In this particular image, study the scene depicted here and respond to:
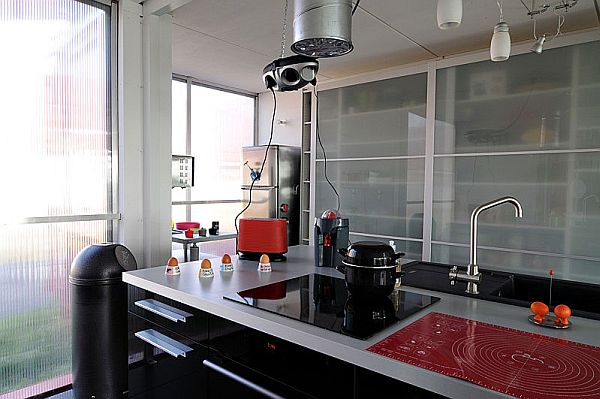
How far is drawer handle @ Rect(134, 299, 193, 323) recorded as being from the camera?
1479 mm

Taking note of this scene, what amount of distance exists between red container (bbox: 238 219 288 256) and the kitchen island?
0.36 ft

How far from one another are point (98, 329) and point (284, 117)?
11.3ft

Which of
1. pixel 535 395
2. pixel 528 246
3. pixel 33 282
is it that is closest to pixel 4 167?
pixel 33 282

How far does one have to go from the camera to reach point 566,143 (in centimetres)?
276

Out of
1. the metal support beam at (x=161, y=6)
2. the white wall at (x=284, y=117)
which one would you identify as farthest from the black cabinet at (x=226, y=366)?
the white wall at (x=284, y=117)

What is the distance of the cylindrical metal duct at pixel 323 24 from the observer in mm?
1370

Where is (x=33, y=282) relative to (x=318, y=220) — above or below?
below

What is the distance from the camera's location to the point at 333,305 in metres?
1.28

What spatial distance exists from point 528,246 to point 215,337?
2462 mm

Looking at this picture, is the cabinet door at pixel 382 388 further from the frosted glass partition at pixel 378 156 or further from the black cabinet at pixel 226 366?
the frosted glass partition at pixel 378 156

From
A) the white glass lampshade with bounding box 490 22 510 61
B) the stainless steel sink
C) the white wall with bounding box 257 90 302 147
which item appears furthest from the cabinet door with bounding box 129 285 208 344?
the white wall with bounding box 257 90 302 147

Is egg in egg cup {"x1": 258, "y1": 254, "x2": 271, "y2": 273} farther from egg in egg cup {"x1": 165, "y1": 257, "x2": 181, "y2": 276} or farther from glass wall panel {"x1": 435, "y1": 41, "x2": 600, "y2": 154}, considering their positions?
glass wall panel {"x1": 435, "y1": 41, "x2": 600, "y2": 154}

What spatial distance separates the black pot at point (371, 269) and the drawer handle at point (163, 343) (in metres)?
0.65

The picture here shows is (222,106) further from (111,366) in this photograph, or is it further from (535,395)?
(535,395)
